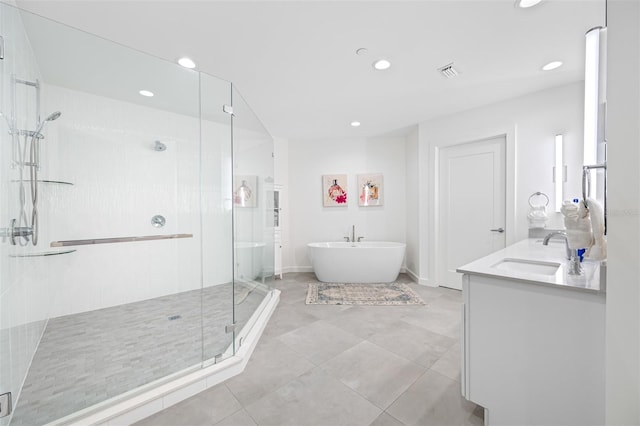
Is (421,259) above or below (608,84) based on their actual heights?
below

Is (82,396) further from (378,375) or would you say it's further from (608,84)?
(608,84)

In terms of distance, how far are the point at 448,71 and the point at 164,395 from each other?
3346mm

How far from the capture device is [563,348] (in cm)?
108

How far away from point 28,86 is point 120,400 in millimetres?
1984

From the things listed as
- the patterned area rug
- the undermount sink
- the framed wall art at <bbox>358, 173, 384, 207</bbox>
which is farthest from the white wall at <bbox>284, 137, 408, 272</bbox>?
the undermount sink

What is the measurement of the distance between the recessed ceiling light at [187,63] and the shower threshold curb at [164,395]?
94.7 inches

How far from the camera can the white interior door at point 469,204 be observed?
127 inches

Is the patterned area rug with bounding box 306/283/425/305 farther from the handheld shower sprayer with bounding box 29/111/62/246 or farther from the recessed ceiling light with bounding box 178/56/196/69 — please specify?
the recessed ceiling light with bounding box 178/56/196/69

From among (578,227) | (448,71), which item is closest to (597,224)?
(578,227)

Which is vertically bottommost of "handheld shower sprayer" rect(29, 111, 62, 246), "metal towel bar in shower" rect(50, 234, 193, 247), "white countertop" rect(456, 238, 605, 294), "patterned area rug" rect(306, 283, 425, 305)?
"patterned area rug" rect(306, 283, 425, 305)

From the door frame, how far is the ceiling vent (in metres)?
1.19

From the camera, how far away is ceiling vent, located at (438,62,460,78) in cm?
231

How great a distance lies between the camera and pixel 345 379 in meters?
1.69

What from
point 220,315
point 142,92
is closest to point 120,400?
point 220,315
